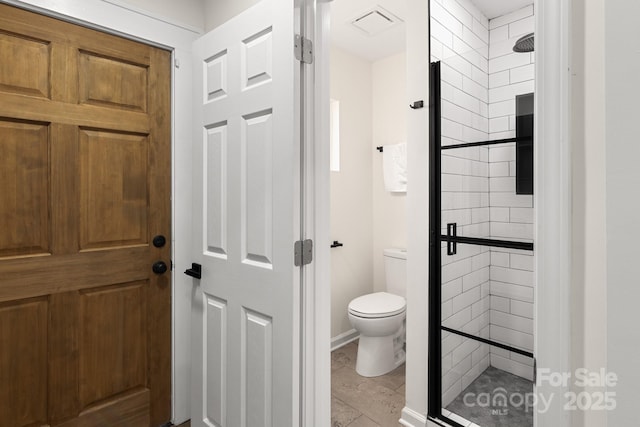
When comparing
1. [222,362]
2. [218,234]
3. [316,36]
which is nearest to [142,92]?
[218,234]

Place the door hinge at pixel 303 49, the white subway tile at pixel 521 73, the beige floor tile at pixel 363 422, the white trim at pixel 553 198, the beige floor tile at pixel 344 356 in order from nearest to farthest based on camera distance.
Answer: the white trim at pixel 553 198, the door hinge at pixel 303 49, the white subway tile at pixel 521 73, the beige floor tile at pixel 363 422, the beige floor tile at pixel 344 356

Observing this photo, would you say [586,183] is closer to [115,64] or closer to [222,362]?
[222,362]

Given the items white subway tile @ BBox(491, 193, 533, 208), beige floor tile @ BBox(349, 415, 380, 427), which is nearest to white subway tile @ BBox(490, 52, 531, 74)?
white subway tile @ BBox(491, 193, 533, 208)

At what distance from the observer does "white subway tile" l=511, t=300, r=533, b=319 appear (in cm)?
160

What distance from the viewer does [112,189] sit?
156cm

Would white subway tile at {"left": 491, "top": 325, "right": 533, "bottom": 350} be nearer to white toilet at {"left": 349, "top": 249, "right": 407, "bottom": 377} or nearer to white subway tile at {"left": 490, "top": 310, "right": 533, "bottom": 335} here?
white subway tile at {"left": 490, "top": 310, "right": 533, "bottom": 335}

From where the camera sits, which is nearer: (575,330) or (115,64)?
→ (575,330)

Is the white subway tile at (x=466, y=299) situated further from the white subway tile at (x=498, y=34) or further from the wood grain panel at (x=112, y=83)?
the wood grain panel at (x=112, y=83)

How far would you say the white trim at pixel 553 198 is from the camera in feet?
2.08

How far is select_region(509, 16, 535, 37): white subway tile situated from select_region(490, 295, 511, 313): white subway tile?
1314mm

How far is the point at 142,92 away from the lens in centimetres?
164

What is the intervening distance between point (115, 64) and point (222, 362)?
1.46m

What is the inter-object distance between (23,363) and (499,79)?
2.45 meters

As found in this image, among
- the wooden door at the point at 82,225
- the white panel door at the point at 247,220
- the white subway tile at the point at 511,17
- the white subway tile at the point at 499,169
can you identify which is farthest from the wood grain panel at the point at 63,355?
the white subway tile at the point at 511,17
